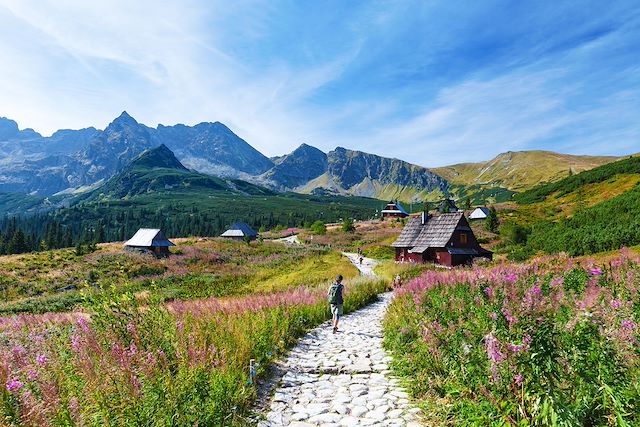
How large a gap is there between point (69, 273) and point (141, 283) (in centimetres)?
1493

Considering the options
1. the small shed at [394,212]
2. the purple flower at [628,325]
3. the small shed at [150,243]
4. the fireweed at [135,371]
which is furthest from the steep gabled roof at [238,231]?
the purple flower at [628,325]

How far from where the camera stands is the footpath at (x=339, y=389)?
19.2ft

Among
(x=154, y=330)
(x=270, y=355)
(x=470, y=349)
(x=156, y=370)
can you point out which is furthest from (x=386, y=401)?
(x=154, y=330)

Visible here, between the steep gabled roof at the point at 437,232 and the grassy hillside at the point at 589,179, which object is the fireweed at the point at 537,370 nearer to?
the steep gabled roof at the point at 437,232

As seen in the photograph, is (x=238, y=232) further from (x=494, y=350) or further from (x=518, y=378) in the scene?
(x=518, y=378)

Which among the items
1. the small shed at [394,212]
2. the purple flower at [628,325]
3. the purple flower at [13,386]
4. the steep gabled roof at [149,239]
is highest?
the small shed at [394,212]

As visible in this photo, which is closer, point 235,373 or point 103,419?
point 103,419

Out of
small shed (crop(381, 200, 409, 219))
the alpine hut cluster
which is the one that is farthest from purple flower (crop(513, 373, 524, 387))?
small shed (crop(381, 200, 409, 219))

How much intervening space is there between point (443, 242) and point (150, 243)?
46.5 meters

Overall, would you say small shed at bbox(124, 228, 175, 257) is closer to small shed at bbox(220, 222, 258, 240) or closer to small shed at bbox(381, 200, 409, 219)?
small shed at bbox(220, 222, 258, 240)

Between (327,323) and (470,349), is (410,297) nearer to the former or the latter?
(327,323)

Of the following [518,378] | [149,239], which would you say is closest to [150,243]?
[149,239]

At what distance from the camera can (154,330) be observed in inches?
272

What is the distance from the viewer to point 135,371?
5.16 meters
